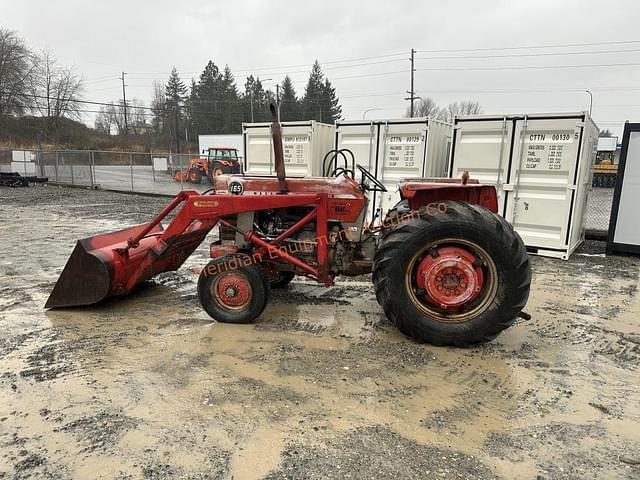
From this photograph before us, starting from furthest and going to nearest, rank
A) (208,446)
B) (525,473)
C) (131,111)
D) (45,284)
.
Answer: (131,111)
(45,284)
(208,446)
(525,473)

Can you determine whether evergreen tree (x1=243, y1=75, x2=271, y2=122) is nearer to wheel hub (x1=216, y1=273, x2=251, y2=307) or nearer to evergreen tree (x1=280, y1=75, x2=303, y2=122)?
evergreen tree (x1=280, y1=75, x2=303, y2=122)

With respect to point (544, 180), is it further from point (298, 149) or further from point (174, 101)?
point (174, 101)

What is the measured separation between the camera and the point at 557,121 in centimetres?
748

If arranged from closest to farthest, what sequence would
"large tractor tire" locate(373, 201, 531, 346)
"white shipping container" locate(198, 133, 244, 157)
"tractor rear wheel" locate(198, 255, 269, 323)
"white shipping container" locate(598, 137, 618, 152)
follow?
"large tractor tire" locate(373, 201, 531, 346) → "tractor rear wheel" locate(198, 255, 269, 323) → "white shipping container" locate(598, 137, 618, 152) → "white shipping container" locate(198, 133, 244, 157)

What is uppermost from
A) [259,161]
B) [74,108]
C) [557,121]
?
[74,108]

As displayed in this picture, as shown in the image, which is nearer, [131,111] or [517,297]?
[517,297]

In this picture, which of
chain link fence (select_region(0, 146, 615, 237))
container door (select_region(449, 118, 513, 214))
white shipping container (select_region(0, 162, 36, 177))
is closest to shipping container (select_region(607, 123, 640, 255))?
container door (select_region(449, 118, 513, 214))

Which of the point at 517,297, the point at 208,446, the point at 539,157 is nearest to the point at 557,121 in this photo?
the point at 539,157

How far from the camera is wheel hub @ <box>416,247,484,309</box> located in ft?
12.5

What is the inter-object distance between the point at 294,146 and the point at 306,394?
7.54m

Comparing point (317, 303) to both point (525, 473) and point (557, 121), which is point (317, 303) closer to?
point (525, 473)

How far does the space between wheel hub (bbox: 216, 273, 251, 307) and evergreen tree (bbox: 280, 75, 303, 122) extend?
45751 mm

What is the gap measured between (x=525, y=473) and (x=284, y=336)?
2283mm

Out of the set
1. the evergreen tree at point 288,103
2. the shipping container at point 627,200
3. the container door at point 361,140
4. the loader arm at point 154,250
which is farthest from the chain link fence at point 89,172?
the evergreen tree at point 288,103
